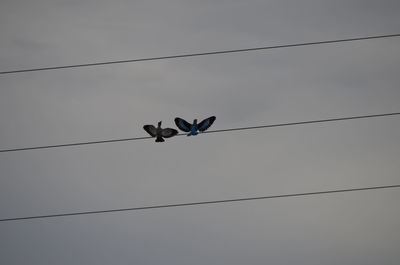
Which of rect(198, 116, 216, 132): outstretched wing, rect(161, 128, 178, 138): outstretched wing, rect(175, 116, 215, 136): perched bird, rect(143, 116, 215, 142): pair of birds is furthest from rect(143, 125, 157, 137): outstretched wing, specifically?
rect(198, 116, 216, 132): outstretched wing

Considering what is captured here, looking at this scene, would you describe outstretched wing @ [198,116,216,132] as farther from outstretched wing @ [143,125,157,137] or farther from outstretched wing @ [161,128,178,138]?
outstretched wing @ [143,125,157,137]

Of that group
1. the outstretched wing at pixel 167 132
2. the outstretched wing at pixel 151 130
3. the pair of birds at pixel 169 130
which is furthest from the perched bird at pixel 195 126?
the outstretched wing at pixel 151 130

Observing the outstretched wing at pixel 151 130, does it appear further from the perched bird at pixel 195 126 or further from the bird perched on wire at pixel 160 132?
the perched bird at pixel 195 126

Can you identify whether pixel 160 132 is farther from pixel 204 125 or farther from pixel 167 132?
pixel 204 125

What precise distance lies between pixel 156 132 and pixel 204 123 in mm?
1073

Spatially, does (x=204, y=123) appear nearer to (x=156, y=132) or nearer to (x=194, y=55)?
(x=156, y=132)

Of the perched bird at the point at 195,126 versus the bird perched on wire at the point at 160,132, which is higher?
the perched bird at the point at 195,126

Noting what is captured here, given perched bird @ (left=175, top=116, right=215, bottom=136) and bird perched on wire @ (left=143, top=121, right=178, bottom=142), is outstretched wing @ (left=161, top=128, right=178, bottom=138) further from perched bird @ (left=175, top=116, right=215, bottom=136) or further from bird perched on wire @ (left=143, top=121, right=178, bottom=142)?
perched bird @ (left=175, top=116, right=215, bottom=136)

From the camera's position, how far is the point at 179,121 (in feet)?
45.8

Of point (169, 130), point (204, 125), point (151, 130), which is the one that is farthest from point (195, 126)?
point (151, 130)

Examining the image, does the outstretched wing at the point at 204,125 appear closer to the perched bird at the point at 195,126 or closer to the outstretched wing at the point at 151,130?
the perched bird at the point at 195,126

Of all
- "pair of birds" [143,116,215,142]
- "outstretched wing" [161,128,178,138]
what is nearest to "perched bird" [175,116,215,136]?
"pair of birds" [143,116,215,142]

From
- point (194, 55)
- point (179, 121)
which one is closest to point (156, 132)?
point (179, 121)

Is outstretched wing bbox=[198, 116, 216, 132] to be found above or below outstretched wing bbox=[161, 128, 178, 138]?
above
